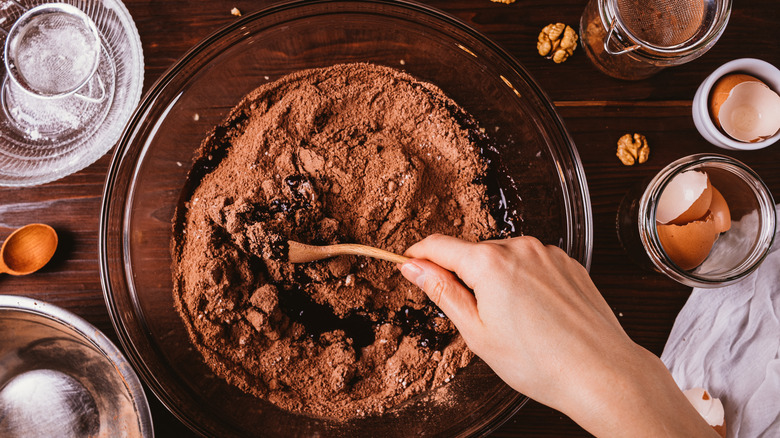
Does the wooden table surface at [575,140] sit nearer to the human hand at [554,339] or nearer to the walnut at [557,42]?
the walnut at [557,42]

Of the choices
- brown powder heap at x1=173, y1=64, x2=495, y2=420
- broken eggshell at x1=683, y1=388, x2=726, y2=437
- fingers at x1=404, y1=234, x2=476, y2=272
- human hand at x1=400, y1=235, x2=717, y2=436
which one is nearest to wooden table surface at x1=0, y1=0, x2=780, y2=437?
broken eggshell at x1=683, y1=388, x2=726, y2=437

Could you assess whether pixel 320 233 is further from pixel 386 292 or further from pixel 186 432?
pixel 186 432

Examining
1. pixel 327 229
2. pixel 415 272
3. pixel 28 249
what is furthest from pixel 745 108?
pixel 28 249

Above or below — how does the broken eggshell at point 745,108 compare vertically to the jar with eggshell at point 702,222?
above

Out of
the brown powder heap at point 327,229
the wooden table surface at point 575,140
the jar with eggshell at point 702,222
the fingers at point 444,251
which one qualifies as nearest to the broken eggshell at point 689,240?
the jar with eggshell at point 702,222

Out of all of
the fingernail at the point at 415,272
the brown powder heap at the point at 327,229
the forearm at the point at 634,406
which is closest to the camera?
the forearm at the point at 634,406

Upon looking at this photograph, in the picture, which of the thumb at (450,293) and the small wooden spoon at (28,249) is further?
the small wooden spoon at (28,249)

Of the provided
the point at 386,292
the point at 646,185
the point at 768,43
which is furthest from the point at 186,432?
the point at 768,43

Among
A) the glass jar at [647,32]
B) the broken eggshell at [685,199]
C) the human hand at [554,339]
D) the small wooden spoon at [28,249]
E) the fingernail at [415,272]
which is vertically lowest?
the human hand at [554,339]
